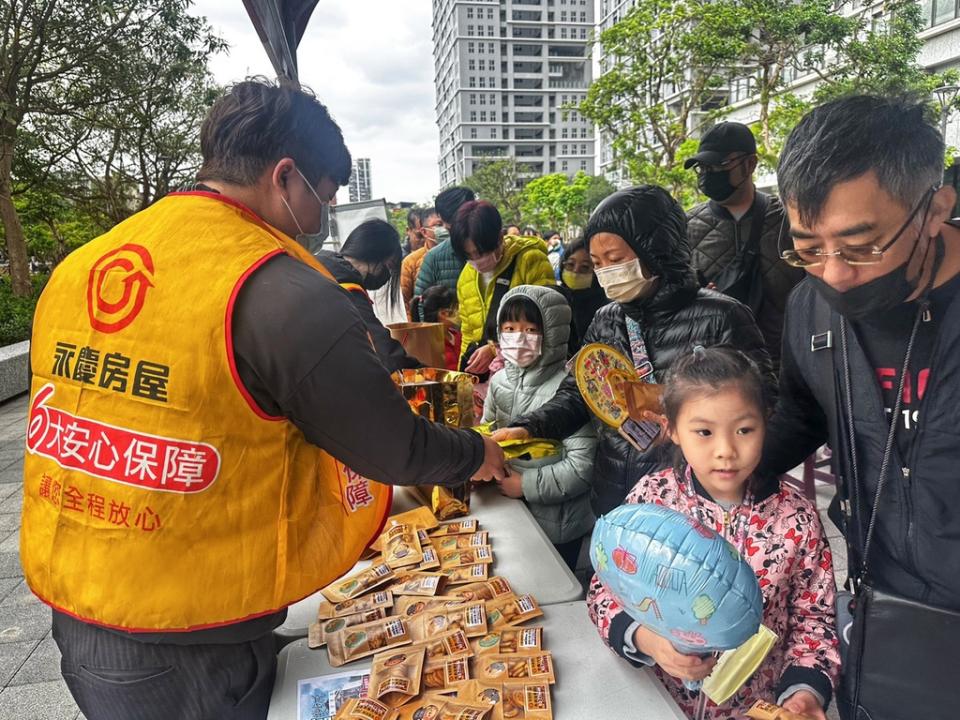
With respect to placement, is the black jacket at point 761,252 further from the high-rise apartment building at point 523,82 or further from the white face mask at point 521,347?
the high-rise apartment building at point 523,82

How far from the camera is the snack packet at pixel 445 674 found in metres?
1.32

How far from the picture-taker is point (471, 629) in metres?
1.48

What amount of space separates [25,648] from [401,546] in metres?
2.25

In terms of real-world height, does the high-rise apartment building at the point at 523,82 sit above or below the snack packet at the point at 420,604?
above

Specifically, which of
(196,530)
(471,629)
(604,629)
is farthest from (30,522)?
(604,629)

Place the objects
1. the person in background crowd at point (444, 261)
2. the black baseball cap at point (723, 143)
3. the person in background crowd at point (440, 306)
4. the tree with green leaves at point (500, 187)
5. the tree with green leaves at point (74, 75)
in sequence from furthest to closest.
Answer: the tree with green leaves at point (500, 187) → the tree with green leaves at point (74, 75) → the person in background crowd at point (444, 261) → the person in background crowd at point (440, 306) → the black baseball cap at point (723, 143)

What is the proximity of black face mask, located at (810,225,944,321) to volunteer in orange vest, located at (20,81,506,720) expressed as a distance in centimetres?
89

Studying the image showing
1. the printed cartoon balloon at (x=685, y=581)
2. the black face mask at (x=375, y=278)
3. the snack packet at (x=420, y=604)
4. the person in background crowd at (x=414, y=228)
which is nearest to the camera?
the printed cartoon balloon at (x=685, y=581)

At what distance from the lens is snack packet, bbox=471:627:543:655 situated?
141 cm

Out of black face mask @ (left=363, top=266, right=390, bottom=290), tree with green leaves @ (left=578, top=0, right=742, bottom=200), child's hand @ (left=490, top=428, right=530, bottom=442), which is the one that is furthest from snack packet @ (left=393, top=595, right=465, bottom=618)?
tree with green leaves @ (left=578, top=0, right=742, bottom=200)

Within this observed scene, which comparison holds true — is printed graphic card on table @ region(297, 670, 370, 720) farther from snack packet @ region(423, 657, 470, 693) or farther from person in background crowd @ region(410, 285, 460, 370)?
person in background crowd @ region(410, 285, 460, 370)

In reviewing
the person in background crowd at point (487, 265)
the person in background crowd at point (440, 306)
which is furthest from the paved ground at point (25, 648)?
the person in background crowd at point (440, 306)

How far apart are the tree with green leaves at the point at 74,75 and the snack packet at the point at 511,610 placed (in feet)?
37.9

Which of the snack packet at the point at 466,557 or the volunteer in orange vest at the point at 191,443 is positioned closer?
the volunteer in orange vest at the point at 191,443
